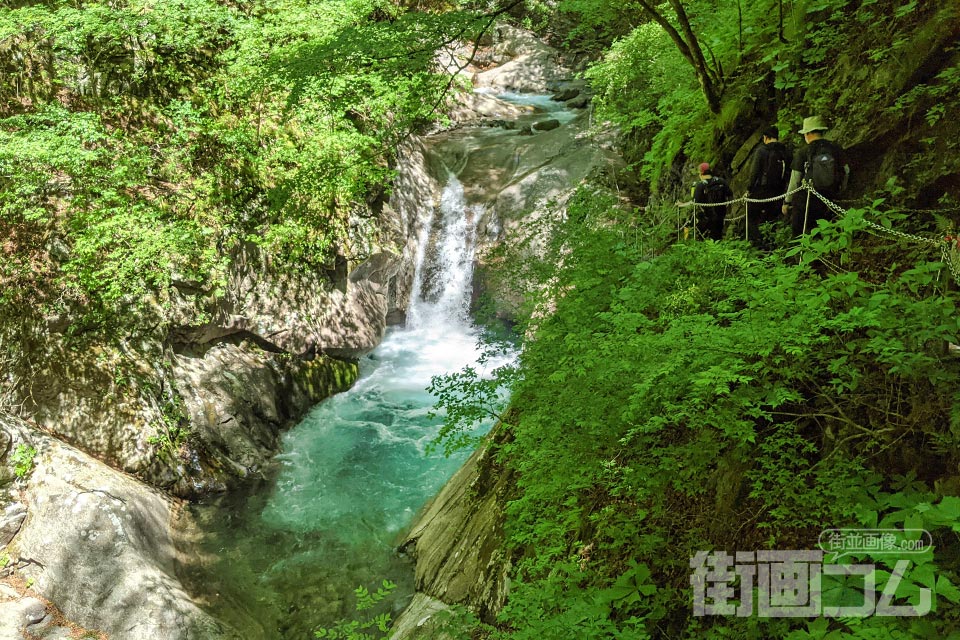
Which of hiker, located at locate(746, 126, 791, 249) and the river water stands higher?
hiker, located at locate(746, 126, 791, 249)

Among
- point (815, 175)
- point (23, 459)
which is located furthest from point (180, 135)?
point (815, 175)

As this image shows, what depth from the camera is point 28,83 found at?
9266 millimetres

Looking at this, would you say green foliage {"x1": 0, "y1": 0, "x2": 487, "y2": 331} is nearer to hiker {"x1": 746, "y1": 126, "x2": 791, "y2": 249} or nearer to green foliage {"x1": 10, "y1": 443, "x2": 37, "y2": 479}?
green foliage {"x1": 10, "y1": 443, "x2": 37, "y2": 479}

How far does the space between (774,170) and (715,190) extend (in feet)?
2.68

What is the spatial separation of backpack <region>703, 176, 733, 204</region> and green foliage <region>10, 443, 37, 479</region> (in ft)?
29.8

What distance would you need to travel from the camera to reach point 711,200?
6.57 m

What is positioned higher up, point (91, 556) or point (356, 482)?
point (91, 556)

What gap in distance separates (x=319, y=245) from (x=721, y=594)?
34.1ft

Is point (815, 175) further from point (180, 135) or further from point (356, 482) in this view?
point (180, 135)

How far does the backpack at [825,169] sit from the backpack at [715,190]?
1.55 meters

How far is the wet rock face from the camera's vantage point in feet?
20.9

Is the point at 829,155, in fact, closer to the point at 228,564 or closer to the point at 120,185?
the point at 228,564

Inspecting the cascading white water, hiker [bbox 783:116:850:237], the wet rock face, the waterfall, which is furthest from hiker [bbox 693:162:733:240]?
the waterfall

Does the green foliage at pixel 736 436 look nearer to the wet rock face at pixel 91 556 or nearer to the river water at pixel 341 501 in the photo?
the river water at pixel 341 501
